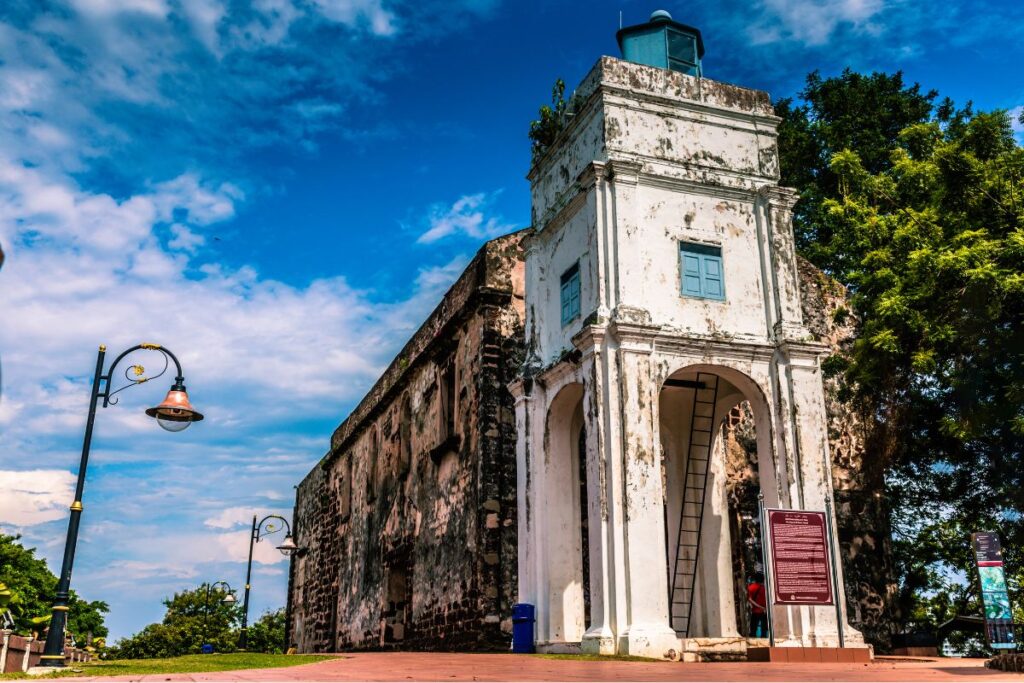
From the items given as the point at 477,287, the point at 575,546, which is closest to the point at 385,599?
the point at 477,287

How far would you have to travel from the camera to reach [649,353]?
10.5m

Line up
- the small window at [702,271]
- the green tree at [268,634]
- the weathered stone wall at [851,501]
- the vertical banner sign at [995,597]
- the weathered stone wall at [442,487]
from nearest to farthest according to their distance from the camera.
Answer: the vertical banner sign at [995,597] → the small window at [702,271] → the weathered stone wall at [442,487] → the weathered stone wall at [851,501] → the green tree at [268,634]

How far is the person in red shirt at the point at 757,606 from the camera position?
13445mm

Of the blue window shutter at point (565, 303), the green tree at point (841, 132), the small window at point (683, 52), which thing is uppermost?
the green tree at point (841, 132)

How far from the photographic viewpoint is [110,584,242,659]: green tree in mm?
22420

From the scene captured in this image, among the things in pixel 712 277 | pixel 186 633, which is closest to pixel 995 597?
pixel 712 277

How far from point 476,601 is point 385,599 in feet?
18.7

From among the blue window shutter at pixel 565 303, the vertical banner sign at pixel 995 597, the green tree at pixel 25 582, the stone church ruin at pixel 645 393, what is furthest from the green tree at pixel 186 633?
the vertical banner sign at pixel 995 597

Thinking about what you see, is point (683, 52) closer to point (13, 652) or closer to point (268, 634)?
point (13, 652)

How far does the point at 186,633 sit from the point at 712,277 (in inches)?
939

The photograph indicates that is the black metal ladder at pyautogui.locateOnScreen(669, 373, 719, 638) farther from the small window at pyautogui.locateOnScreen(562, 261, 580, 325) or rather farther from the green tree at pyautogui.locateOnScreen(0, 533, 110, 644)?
the green tree at pyautogui.locateOnScreen(0, 533, 110, 644)

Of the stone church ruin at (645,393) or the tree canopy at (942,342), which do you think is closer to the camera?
the stone church ruin at (645,393)

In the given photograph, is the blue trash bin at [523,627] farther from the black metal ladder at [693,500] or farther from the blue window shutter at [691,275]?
the blue window shutter at [691,275]

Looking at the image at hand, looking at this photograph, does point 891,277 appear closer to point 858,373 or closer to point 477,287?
point 858,373
